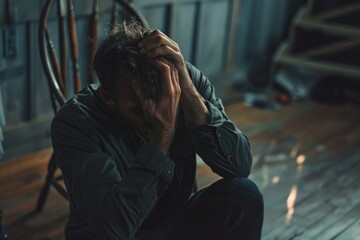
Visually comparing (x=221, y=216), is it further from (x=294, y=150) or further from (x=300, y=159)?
(x=294, y=150)

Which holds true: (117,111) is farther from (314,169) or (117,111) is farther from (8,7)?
(314,169)

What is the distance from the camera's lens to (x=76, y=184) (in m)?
1.42

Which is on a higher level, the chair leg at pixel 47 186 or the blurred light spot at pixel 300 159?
the chair leg at pixel 47 186

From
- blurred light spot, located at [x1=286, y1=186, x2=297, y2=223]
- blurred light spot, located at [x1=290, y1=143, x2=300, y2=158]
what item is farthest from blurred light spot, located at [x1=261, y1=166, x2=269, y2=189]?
blurred light spot, located at [x1=290, y1=143, x2=300, y2=158]

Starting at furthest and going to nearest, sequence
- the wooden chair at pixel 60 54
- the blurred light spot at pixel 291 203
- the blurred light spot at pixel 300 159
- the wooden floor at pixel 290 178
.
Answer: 1. the blurred light spot at pixel 300 159
2. the blurred light spot at pixel 291 203
3. the wooden floor at pixel 290 178
4. the wooden chair at pixel 60 54

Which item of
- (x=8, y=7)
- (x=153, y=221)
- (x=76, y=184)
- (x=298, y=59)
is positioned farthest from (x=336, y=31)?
(x=76, y=184)

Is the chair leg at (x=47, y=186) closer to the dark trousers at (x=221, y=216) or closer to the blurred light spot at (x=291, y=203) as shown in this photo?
the dark trousers at (x=221, y=216)

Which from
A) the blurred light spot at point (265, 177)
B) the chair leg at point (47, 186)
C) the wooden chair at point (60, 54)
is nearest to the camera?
the wooden chair at point (60, 54)

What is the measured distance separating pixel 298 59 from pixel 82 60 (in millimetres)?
1919

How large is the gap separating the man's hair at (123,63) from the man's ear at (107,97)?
0.06ft

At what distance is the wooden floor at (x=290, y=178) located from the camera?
2.33m

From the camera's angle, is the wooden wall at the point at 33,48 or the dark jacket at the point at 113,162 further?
the wooden wall at the point at 33,48

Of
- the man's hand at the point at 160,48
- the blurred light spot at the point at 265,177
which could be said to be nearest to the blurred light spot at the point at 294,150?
the blurred light spot at the point at 265,177

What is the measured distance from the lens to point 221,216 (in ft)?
5.32
